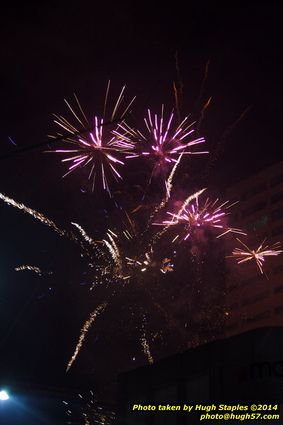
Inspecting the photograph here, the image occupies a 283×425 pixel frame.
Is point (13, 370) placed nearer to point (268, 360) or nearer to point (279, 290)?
point (268, 360)

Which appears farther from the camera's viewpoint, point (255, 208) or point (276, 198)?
point (255, 208)

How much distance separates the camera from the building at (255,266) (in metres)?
91.2

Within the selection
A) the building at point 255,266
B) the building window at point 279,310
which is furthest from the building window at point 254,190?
the building window at point 279,310

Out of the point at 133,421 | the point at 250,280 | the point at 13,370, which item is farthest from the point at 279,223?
the point at 133,421

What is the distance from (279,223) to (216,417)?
80000 mm

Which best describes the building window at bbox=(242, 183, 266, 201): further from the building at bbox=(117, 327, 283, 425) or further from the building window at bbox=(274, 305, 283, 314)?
the building at bbox=(117, 327, 283, 425)

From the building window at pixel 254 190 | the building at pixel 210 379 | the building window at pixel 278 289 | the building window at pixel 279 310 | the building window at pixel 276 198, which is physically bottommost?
the building at pixel 210 379

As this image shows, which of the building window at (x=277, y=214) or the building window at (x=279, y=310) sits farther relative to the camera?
the building window at (x=277, y=214)

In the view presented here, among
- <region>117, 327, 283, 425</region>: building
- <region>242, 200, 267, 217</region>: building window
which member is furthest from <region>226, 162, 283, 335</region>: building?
<region>117, 327, 283, 425</region>: building

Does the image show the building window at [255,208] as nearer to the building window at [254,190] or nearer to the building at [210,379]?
the building window at [254,190]

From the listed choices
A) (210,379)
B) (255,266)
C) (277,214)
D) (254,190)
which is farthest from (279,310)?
(210,379)

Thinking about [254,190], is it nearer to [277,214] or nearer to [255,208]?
[255,208]

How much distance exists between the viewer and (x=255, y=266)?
99438 mm

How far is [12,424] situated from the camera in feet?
43.7
